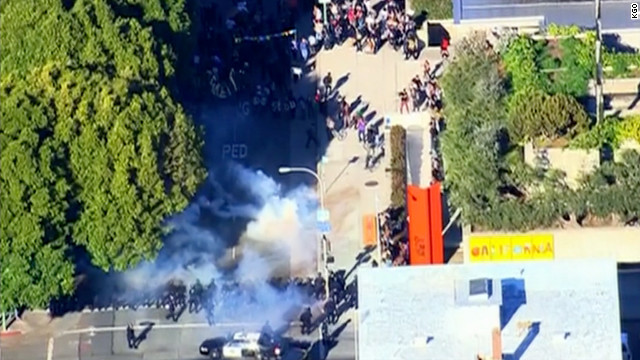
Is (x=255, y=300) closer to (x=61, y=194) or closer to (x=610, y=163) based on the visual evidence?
(x=61, y=194)

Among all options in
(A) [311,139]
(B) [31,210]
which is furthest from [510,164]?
(B) [31,210]

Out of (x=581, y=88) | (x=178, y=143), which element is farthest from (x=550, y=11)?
(x=178, y=143)

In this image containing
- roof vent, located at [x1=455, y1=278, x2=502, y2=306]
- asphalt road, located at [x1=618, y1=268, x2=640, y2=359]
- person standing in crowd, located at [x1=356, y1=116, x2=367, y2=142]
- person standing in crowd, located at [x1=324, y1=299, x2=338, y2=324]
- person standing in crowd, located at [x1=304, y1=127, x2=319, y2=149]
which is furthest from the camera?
person standing in crowd, located at [x1=304, y1=127, x2=319, y2=149]

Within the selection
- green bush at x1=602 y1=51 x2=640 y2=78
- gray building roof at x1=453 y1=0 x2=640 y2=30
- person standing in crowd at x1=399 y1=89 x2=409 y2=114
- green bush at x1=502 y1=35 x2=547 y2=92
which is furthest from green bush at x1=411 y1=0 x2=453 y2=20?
green bush at x1=602 y1=51 x2=640 y2=78

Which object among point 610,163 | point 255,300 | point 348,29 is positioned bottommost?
point 255,300

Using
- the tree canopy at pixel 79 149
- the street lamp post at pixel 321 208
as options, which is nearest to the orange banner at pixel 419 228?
the street lamp post at pixel 321 208

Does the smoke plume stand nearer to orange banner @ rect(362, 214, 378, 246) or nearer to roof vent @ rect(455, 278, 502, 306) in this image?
orange banner @ rect(362, 214, 378, 246)
